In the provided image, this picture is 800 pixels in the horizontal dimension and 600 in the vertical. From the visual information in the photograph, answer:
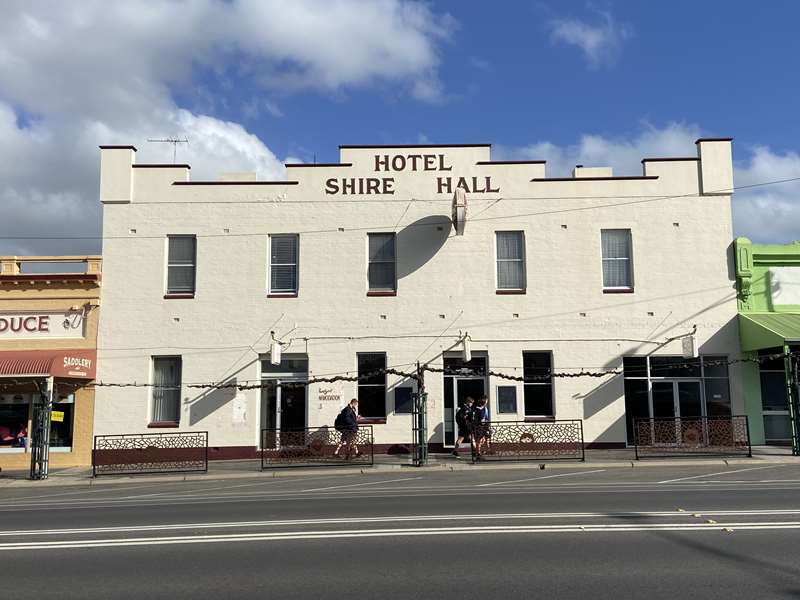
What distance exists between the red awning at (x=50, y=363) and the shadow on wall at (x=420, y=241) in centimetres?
982

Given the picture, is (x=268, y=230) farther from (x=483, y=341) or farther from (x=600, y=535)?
(x=600, y=535)

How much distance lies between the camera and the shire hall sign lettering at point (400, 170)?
2353 centimetres

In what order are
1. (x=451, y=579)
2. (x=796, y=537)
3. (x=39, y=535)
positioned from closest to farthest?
(x=451, y=579) < (x=796, y=537) < (x=39, y=535)

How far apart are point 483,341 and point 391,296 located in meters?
3.18

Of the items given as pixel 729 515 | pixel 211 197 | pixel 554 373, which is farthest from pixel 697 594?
pixel 211 197

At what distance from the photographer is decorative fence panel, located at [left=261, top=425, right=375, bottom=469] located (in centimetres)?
2009

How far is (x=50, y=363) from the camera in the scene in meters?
21.2

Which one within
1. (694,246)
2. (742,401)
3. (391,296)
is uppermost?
(694,246)

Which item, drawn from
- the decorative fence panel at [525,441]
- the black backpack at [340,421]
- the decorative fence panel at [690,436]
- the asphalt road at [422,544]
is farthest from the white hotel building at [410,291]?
the asphalt road at [422,544]

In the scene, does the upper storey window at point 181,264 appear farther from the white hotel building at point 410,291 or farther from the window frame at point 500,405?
the window frame at point 500,405

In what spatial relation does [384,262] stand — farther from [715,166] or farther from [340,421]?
[715,166]

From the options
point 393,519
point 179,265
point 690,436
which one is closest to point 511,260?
point 690,436

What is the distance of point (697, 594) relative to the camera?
616cm

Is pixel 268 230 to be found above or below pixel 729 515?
above
